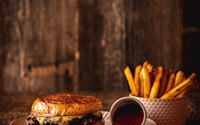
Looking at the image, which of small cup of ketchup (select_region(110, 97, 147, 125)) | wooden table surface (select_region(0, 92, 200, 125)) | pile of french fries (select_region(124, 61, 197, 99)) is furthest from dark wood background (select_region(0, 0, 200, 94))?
small cup of ketchup (select_region(110, 97, 147, 125))

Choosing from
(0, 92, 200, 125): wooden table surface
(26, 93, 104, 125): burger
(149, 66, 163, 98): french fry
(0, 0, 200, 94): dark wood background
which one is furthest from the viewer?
(0, 0, 200, 94): dark wood background

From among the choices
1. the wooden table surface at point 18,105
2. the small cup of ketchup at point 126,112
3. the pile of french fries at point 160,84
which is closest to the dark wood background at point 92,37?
the wooden table surface at point 18,105

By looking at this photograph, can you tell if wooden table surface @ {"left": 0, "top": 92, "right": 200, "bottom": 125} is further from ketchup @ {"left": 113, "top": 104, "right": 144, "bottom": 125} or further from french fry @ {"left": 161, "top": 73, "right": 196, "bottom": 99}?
ketchup @ {"left": 113, "top": 104, "right": 144, "bottom": 125}

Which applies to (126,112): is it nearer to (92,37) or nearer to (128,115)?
(128,115)

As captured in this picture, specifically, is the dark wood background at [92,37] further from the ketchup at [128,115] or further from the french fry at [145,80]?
the ketchup at [128,115]

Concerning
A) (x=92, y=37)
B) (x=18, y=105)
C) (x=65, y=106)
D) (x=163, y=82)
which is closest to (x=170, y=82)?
(x=163, y=82)

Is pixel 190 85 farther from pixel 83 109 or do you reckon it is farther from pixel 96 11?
pixel 96 11
